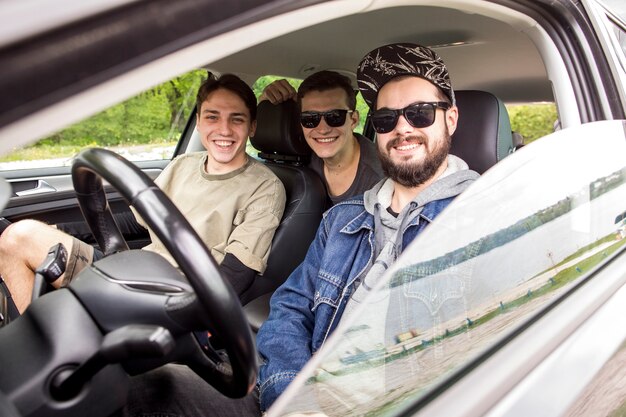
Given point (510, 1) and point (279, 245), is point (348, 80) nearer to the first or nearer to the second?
point (279, 245)

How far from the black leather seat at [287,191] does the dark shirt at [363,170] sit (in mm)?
72

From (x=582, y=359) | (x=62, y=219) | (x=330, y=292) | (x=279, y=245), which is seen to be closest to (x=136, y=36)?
(x=582, y=359)

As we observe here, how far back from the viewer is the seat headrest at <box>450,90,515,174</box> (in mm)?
2145

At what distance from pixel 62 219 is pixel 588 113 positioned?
2730mm

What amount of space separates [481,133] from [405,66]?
44 centimetres

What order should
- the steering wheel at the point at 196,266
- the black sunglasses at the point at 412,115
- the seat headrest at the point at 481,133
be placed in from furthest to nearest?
the seat headrest at the point at 481,133 → the black sunglasses at the point at 412,115 → the steering wheel at the point at 196,266

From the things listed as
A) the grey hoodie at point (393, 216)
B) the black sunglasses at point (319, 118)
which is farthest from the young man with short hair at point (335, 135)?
the grey hoodie at point (393, 216)

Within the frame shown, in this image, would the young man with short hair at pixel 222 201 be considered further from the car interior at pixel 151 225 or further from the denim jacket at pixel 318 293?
the car interior at pixel 151 225

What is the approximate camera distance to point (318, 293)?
1813 mm

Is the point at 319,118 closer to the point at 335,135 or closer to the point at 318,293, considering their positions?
the point at 335,135

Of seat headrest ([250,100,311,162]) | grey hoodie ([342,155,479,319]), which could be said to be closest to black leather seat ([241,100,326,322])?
seat headrest ([250,100,311,162])

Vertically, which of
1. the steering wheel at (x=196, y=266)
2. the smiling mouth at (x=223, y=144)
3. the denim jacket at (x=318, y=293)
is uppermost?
the smiling mouth at (x=223, y=144)

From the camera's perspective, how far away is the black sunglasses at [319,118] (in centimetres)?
277

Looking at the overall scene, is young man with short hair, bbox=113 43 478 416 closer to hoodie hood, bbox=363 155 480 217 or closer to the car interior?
hoodie hood, bbox=363 155 480 217
